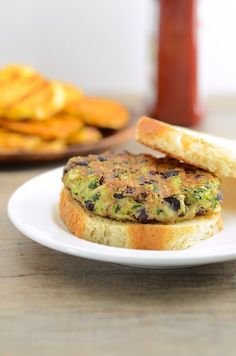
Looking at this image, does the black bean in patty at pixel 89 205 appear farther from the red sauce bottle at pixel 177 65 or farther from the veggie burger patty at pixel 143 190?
the red sauce bottle at pixel 177 65

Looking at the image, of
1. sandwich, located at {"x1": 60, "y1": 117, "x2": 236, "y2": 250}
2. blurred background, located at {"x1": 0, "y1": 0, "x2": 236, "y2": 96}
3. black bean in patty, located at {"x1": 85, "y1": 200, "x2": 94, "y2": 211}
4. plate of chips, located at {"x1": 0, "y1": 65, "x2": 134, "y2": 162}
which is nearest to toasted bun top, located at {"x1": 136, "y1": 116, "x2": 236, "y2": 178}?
sandwich, located at {"x1": 60, "y1": 117, "x2": 236, "y2": 250}

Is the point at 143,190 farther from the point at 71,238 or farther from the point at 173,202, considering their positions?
the point at 71,238

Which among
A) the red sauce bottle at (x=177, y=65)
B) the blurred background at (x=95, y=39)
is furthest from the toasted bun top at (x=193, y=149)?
the blurred background at (x=95, y=39)

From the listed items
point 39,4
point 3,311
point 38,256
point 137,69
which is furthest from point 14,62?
point 3,311

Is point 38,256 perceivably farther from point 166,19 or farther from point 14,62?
point 14,62

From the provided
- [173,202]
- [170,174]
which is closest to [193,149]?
[170,174]
